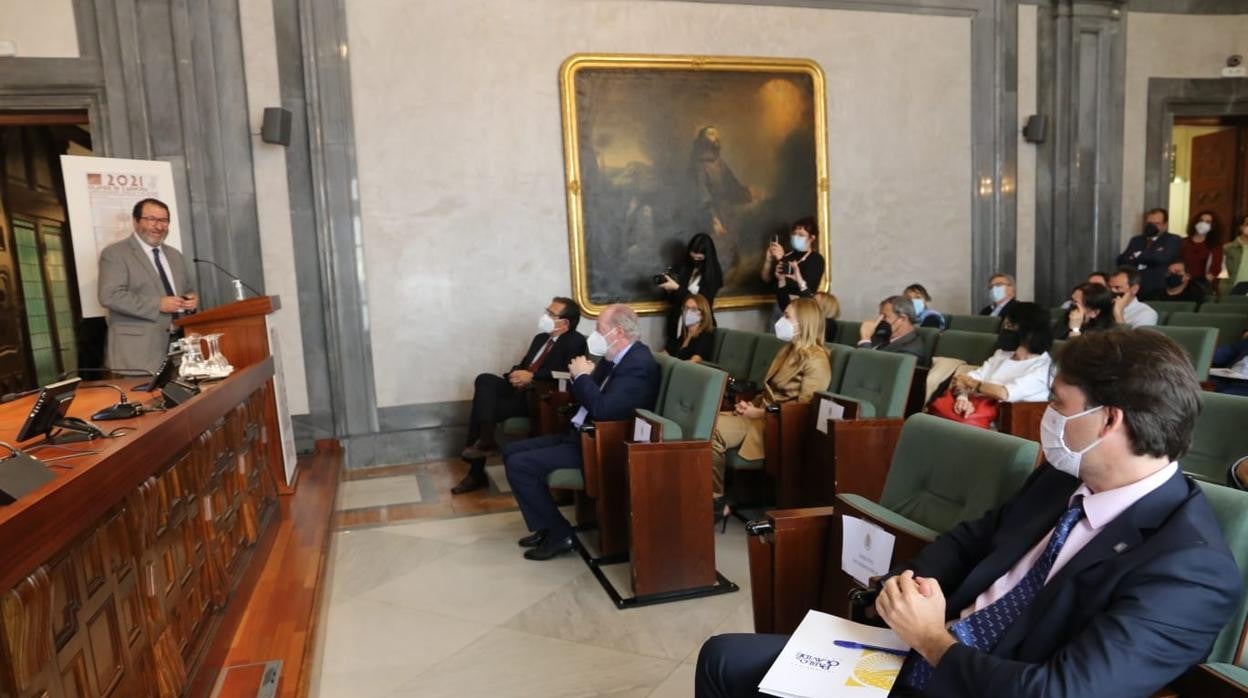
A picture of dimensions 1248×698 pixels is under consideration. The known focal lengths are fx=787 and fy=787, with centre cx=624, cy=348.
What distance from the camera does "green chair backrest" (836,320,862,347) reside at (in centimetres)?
598

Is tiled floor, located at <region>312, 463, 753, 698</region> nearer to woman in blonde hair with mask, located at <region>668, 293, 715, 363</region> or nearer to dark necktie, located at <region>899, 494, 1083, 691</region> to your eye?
dark necktie, located at <region>899, 494, 1083, 691</region>

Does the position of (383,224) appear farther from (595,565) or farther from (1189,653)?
(1189,653)

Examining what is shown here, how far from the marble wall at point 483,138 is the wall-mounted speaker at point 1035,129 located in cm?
165

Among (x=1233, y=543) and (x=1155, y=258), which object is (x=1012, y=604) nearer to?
(x=1233, y=543)

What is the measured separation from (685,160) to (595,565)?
13.4ft

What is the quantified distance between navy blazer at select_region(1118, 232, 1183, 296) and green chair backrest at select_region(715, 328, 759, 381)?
4305 millimetres

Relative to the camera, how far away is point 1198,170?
941 centimetres

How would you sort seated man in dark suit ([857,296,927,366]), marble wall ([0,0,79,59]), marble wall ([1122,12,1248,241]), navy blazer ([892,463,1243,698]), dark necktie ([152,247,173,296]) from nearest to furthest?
navy blazer ([892,463,1243,698])
dark necktie ([152,247,173,296])
seated man in dark suit ([857,296,927,366])
marble wall ([0,0,79,59])
marble wall ([1122,12,1248,241])

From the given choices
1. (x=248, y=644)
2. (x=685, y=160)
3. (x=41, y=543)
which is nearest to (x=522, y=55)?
(x=685, y=160)

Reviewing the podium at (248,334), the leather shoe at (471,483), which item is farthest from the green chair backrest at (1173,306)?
the podium at (248,334)

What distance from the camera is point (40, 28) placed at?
17.3 feet

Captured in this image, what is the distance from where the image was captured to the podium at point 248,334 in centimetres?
403

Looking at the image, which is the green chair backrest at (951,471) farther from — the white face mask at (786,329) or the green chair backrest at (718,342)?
the green chair backrest at (718,342)

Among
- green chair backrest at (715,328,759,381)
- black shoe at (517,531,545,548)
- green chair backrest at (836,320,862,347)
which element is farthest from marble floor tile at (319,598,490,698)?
green chair backrest at (836,320,862,347)
